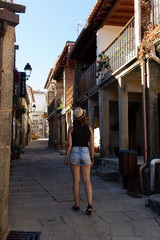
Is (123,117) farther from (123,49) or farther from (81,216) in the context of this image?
(81,216)

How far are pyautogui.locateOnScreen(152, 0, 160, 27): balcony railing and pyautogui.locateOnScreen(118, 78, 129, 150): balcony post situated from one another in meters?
2.14

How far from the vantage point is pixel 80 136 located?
385cm

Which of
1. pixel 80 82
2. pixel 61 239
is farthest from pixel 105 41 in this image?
pixel 61 239

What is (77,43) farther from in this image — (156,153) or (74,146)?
(74,146)

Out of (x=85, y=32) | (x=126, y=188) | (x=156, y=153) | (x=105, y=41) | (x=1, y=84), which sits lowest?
(x=126, y=188)

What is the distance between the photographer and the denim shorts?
3744 millimetres

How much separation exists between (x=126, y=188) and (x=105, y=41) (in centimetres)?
580

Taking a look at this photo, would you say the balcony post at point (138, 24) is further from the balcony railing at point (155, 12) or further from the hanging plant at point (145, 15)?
the balcony railing at point (155, 12)

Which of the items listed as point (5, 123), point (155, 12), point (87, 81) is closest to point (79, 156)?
point (5, 123)

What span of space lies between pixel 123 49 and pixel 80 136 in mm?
4270

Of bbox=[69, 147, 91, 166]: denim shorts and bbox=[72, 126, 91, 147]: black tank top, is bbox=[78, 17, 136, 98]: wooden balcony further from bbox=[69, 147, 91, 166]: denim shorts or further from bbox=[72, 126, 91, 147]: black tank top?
bbox=[69, 147, 91, 166]: denim shorts

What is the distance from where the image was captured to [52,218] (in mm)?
3510

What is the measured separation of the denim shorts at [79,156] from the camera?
3.74 metres

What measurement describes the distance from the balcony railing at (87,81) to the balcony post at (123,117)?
2.67 meters
